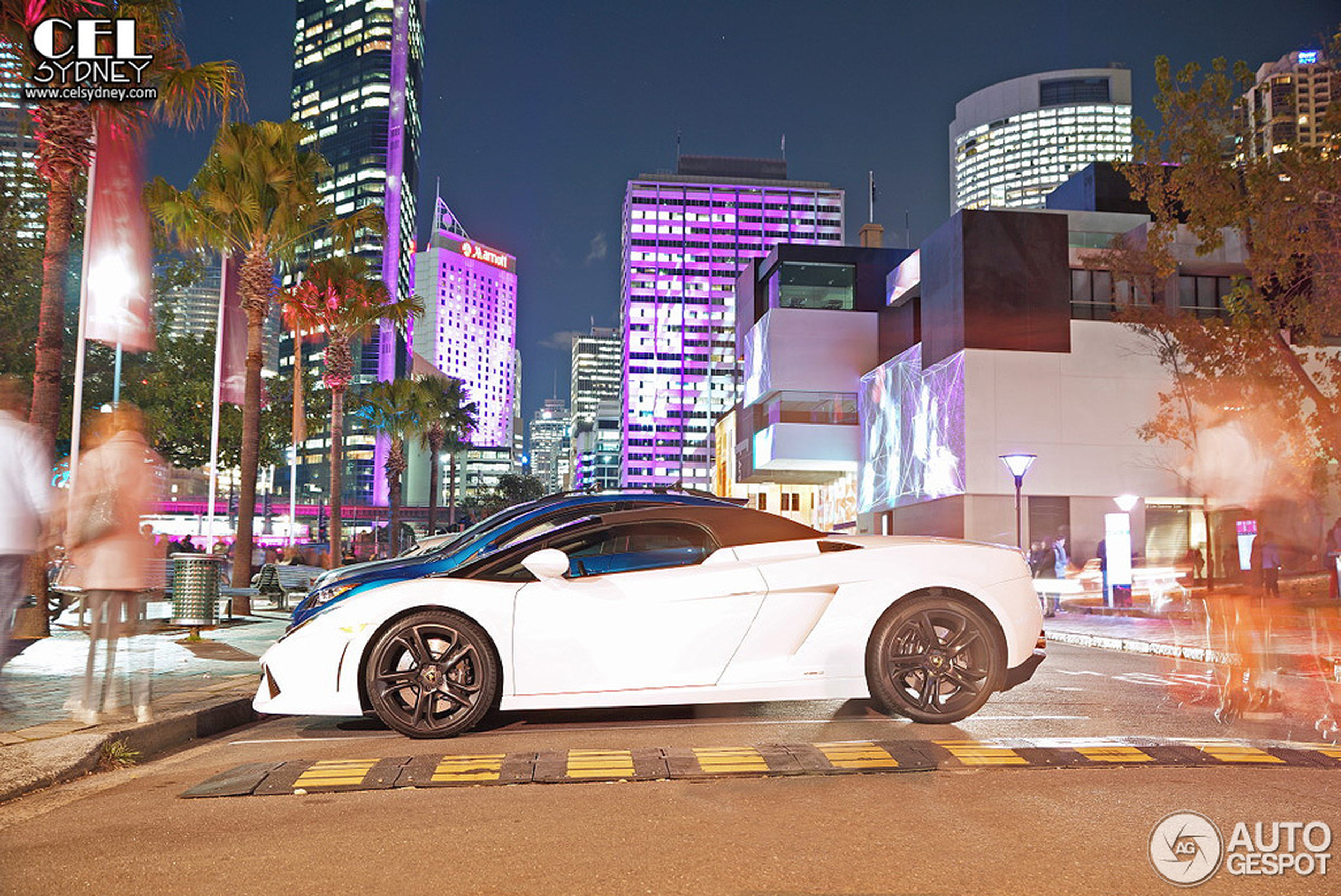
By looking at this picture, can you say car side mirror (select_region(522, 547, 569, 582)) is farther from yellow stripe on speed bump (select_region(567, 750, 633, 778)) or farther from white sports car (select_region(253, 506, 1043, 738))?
yellow stripe on speed bump (select_region(567, 750, 633, 778))

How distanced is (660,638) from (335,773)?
6.23ft

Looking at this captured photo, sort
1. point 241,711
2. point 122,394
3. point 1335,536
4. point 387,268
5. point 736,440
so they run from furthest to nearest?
1. point 387,268
2. point 736,440
3. point 122,394
4. point 1335,536
5. point 241,711

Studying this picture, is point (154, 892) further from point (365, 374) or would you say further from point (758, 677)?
point (365, 374)

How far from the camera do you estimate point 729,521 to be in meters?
6.79

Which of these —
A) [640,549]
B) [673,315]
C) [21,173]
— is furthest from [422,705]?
[673,315]

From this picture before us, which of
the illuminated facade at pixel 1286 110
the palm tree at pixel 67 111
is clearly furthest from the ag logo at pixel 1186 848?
the illuminated facade at pixel 1286 110

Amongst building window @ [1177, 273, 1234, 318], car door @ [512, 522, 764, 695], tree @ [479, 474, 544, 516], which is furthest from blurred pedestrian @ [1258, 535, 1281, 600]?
tree @ [479, 474, 544, 516]

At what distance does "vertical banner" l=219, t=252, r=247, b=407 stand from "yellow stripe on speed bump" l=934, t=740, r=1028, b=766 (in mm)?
20583

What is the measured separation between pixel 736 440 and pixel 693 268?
120234 mm

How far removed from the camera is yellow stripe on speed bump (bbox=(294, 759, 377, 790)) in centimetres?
501

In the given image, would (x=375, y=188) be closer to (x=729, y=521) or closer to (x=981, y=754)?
(x=729, y=521)

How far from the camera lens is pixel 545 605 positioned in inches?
242

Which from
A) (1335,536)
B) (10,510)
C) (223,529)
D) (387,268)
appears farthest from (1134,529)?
(387,268)

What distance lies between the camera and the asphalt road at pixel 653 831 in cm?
346
